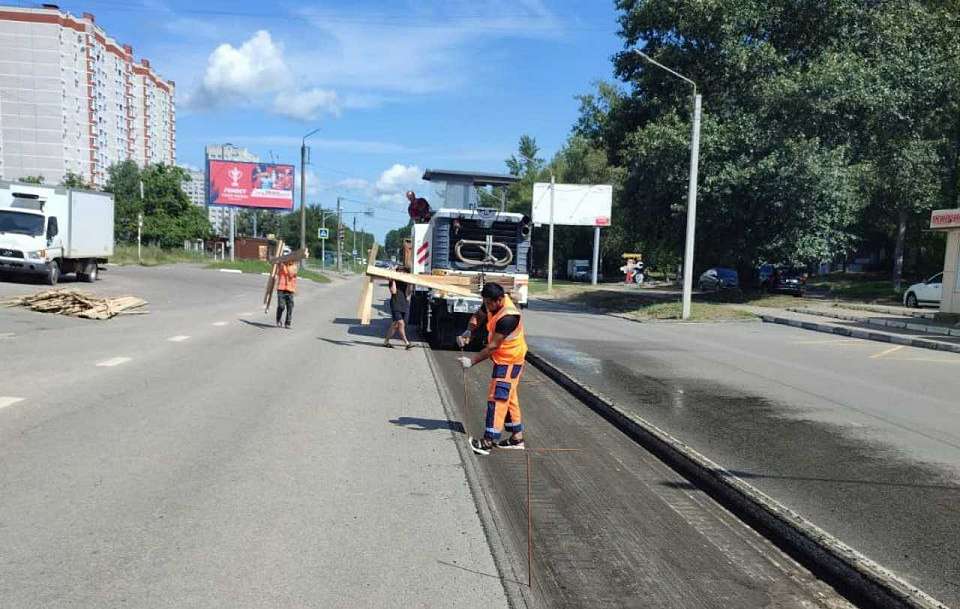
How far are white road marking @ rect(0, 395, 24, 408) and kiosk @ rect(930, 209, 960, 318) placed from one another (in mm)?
24569

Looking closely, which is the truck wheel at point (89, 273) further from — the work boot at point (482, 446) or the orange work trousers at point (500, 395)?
the orange work trousers at point (500, 395)

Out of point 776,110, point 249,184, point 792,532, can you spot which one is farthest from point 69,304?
point 249,184

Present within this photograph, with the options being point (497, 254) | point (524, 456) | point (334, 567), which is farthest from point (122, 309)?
point (334, 567)

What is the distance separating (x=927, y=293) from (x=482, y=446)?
97.8ft

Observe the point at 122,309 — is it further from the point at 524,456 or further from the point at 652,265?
the point at 652,265

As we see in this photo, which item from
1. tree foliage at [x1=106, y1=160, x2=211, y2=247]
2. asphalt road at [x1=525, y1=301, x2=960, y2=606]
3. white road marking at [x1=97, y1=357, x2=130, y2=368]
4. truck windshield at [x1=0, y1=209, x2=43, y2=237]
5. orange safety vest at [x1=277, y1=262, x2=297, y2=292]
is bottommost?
asphalt road at [x1=525, y1=301, x2=960, y2=606]

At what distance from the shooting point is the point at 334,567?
4.24m

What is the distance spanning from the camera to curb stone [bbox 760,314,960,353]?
1779cm

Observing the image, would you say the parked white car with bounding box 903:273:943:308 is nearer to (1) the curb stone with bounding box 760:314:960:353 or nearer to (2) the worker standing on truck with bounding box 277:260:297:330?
(1) the curb stone with bounding box 760:314:960:353

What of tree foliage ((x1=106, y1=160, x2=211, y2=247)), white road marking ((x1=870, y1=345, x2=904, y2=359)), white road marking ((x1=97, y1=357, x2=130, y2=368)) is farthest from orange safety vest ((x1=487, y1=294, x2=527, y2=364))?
tree foliage ((x1=106, y1=160, x2=211, y2=247))

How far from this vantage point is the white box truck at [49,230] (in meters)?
23.9

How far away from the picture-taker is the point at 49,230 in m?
24.8

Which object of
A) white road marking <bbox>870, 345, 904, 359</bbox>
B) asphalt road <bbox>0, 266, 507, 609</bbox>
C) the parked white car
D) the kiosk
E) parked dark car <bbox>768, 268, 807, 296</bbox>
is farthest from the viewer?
parked dark car <bbox>768, 268, 807, 296</bbox>

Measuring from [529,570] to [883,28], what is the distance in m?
30.9
